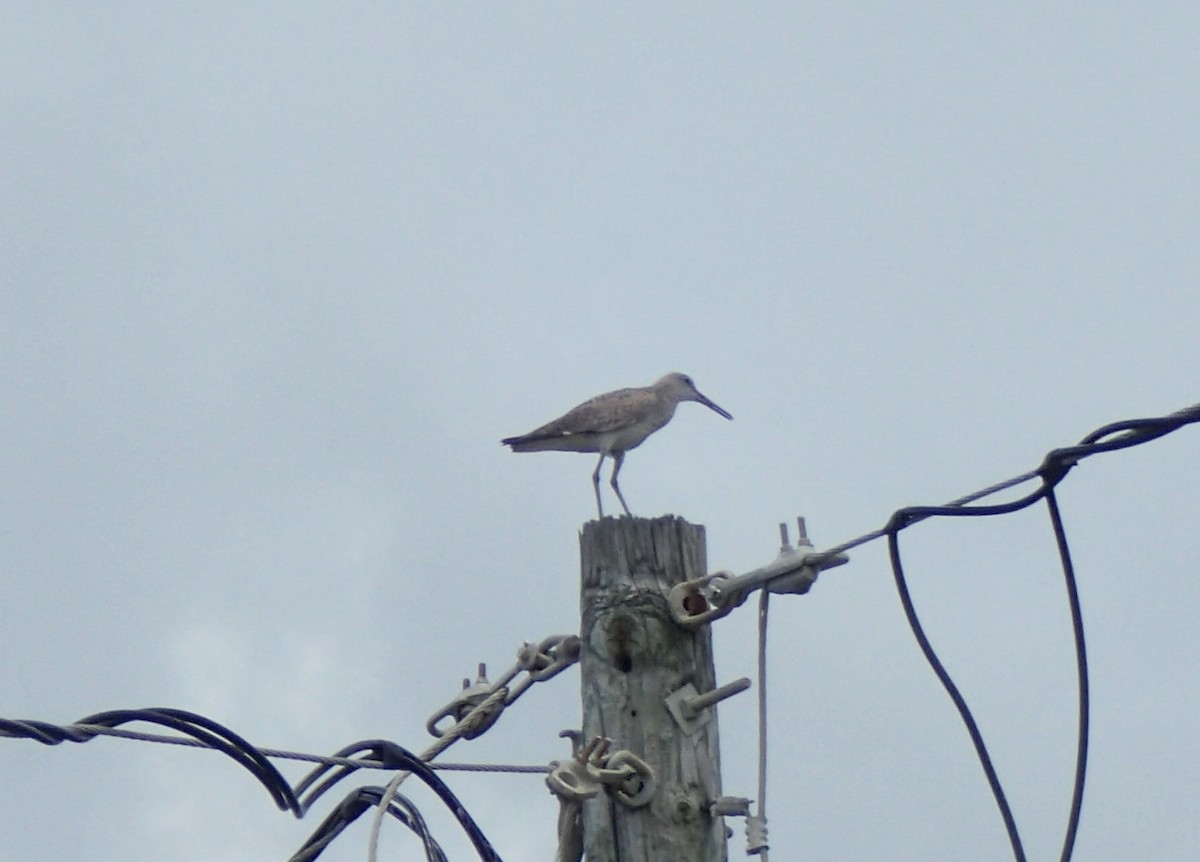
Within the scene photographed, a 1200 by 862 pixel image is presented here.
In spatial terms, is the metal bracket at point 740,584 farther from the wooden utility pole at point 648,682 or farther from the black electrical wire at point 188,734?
the black electrical wire at point 188,734

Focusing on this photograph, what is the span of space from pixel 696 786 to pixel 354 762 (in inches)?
44.1

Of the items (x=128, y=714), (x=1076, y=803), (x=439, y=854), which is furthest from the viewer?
(x=439, y=854)

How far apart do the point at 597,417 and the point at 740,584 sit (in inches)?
207

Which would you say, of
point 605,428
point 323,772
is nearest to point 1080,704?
point 323,772

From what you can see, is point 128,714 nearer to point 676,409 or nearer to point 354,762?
point 354,762

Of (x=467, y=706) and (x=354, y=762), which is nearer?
(x=354, y=762)

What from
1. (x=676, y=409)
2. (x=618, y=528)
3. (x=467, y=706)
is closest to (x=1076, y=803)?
(x=618, y=528)

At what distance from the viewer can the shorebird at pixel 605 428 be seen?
10992 millimetres

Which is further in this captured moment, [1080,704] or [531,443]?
[531,443]

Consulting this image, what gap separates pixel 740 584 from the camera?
19.2ft

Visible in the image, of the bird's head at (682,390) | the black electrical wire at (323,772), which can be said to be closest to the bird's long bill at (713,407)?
the bird's head at (682,390)

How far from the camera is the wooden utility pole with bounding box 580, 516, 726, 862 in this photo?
5.66m

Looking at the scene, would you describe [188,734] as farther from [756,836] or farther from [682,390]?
[682,390]

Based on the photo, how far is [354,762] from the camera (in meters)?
6.10
